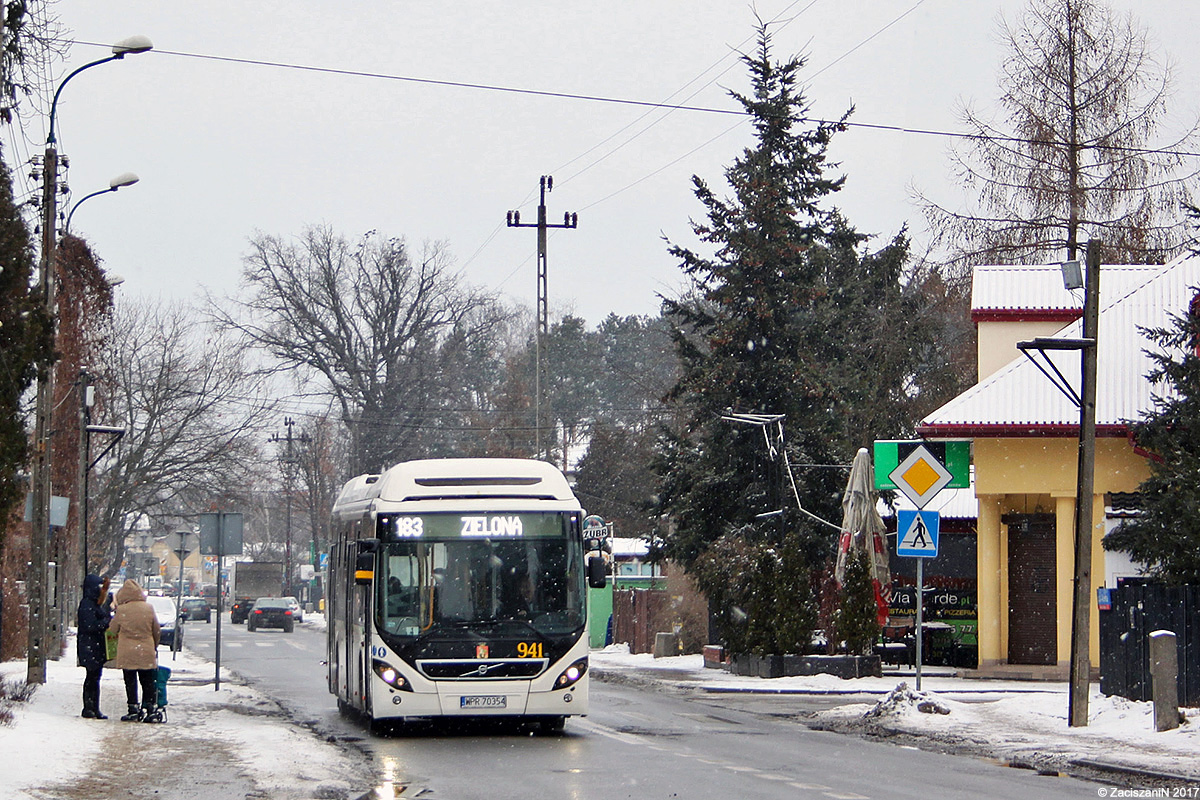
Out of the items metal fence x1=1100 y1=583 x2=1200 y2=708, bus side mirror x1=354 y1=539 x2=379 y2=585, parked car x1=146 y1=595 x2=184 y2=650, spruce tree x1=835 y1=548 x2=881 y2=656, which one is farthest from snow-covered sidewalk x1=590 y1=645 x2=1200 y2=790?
parked car x1=146 y1=595 x2=184 y2=650

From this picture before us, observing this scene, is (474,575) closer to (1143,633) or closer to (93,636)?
(93,636)

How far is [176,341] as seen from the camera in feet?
197

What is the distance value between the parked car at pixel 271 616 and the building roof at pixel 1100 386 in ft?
134

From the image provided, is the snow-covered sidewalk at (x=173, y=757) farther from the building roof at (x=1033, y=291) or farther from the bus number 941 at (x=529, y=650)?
the building roof at (x=1033, y=291)

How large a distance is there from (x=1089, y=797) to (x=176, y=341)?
51894mm

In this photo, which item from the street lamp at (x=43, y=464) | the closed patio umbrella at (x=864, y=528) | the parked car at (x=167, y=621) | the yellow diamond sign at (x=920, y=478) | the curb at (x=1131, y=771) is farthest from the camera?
the parked car at (x=167, y=621)

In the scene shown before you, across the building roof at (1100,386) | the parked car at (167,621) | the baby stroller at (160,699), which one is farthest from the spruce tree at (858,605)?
the parked car at (167,621)

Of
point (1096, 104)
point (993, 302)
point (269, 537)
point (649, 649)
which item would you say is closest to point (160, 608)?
point (649, 649)

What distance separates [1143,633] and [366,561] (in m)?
9.59

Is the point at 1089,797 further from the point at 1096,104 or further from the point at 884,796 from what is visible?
the point at 1096,104

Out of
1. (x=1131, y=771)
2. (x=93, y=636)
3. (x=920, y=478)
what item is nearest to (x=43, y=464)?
(x=93, y=636)

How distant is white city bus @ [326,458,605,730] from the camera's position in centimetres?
1664

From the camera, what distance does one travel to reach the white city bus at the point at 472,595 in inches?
655

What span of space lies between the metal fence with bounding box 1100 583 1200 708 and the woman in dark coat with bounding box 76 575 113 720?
40.9 ft
